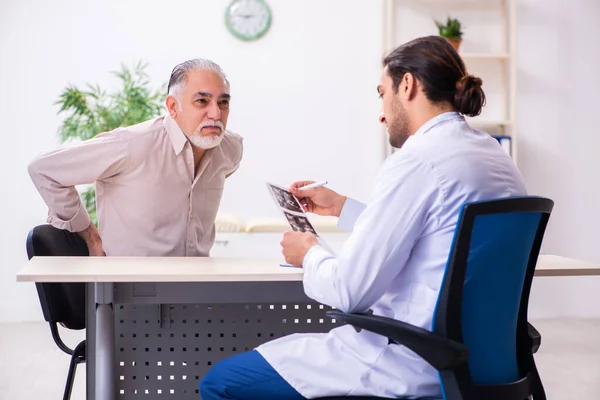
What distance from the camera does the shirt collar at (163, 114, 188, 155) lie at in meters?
2.86

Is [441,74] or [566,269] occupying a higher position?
[441,74]

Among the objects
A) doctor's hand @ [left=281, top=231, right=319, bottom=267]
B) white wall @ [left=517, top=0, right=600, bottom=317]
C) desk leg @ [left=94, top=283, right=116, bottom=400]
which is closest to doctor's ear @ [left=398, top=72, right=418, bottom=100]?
doctor's hand @ [left=281, top=231, right=319, bottom=267]

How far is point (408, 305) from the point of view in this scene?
1662 millimetres

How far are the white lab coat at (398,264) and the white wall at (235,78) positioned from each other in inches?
151

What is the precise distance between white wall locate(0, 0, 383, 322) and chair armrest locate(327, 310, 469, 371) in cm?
401

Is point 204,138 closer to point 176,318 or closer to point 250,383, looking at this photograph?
point 176,318

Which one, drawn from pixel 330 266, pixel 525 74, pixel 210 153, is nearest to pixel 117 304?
pixel 210 153

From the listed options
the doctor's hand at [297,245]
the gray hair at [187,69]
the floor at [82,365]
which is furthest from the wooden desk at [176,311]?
the floor at [82,365]

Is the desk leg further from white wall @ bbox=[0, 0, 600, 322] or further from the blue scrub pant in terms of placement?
white wall @ bbox=[0, 0, 600, 322]

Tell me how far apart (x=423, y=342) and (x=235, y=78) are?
4255 millimetres

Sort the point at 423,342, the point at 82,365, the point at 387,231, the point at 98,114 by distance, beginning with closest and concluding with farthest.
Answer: the point at 423,342 → the point at 387,231 → the point at 82,365 → the point at 98,114

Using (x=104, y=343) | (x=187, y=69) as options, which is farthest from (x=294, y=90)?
(x=104, y=343)

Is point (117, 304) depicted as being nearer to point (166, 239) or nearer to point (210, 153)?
point (166, 239)

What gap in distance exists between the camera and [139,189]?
2830 millimetres
